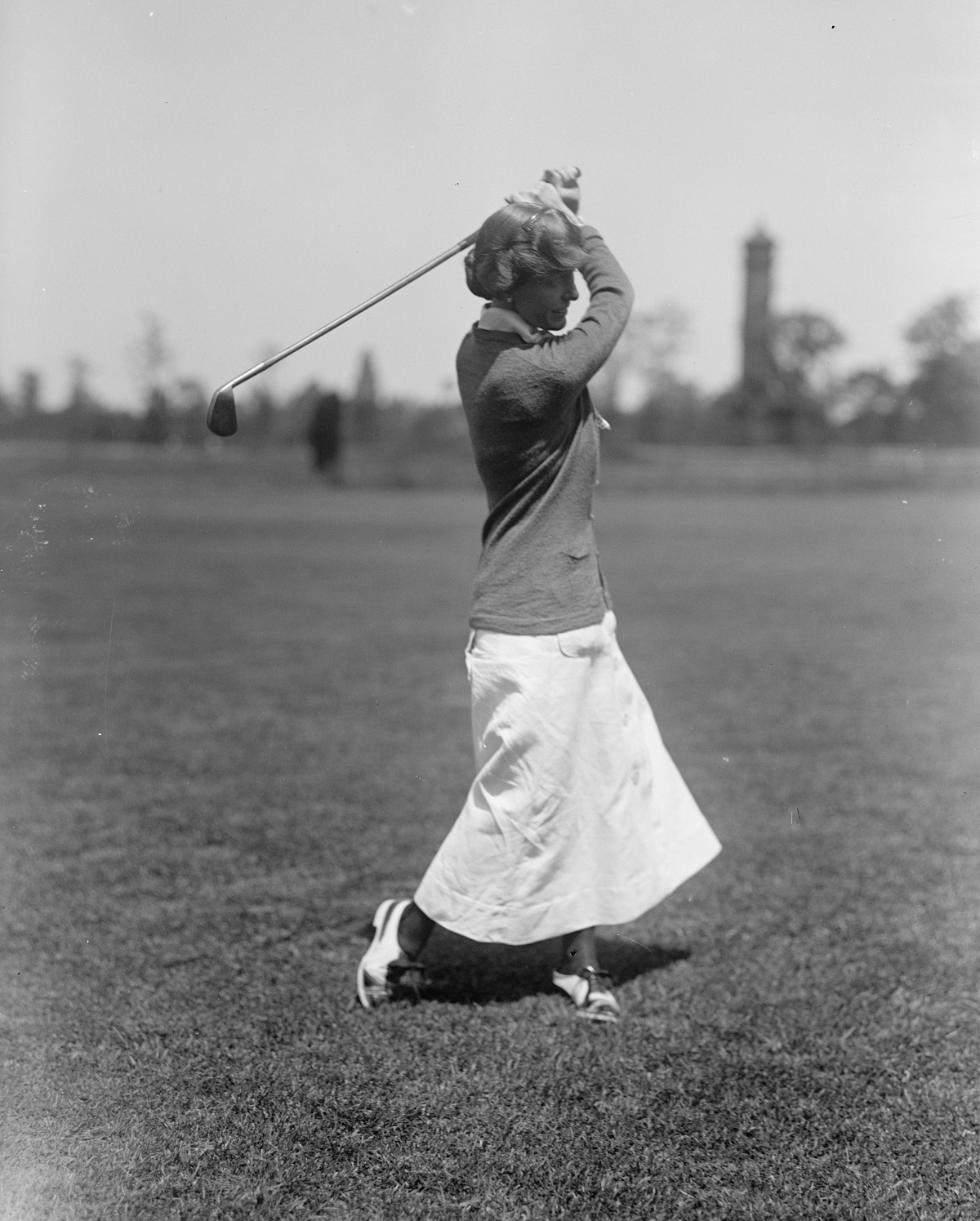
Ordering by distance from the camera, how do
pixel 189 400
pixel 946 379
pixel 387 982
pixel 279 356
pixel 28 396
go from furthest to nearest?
pixel 28 396 < pixel 946 379 < pixel 189 400 < pixel 387 982 < pixel 279 356

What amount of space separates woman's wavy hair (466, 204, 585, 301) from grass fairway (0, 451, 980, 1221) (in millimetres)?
1405

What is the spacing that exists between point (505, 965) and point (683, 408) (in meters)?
59.6

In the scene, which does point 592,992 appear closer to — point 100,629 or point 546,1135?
point 546,1135

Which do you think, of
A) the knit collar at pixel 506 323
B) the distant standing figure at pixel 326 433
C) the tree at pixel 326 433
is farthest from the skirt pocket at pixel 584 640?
the tree at pixel 326 433

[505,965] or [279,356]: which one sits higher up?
[279,356]

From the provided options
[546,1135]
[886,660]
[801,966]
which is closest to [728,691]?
[886,660]

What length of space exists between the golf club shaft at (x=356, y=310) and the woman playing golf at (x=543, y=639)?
5 centimetres

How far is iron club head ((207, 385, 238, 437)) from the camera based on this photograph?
3312mm

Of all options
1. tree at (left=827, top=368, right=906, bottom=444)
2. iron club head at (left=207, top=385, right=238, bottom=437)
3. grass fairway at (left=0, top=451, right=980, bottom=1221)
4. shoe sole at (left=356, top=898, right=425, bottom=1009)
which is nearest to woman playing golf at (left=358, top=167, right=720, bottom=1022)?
shoe sole at (left=356, top=898, right=425, bottom=1009)

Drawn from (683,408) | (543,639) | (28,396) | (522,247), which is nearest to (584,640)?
(543,639)

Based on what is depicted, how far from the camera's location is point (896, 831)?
17.2 ft

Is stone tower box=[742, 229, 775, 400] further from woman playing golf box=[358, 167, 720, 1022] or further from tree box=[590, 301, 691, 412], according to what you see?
woman playing golf box=[358, 167, 720, 1022]

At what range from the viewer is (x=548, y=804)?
132 inches

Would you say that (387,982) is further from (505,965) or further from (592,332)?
(592,332)
